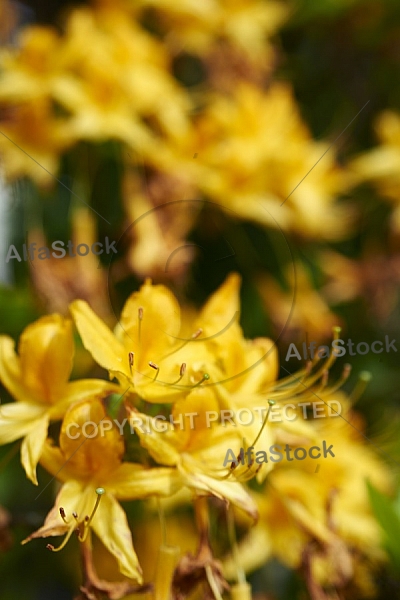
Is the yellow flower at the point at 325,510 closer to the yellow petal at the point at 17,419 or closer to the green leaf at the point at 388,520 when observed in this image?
the green leaf at the point at 388,520

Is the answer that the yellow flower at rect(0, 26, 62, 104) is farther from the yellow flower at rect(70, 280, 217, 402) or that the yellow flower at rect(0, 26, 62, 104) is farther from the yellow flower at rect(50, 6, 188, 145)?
the yellow flower at rect(70, 280, 217, 402)

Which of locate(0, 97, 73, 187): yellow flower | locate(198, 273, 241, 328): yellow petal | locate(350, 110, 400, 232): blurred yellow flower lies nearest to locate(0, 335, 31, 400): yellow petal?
locate(198, 273, 241, 328): yellow petal

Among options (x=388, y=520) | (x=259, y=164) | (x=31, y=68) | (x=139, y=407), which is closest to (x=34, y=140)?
(x=31, y=68)

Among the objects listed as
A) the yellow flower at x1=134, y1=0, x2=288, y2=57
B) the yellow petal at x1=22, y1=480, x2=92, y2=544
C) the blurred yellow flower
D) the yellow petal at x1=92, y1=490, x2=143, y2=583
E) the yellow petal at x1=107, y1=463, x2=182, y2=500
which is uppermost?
the yellow flower at x1=134, y1=0, x2=288, y2=57

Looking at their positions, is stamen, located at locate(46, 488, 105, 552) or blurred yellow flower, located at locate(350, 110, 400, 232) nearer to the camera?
stamen, located at locate(46, 488, 105, 552)

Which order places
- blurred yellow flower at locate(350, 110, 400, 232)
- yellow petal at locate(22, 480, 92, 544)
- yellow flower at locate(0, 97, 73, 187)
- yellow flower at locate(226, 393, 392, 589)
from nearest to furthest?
1. yellow petal at locate(22, 480, 92, 544)
2. yellow flower at locate(226, 393, 392, 589)
3. yellow flower at locate(0, 97, 73, 187)
4. blurred yellow flower at locate(350, 110, 400, 232)

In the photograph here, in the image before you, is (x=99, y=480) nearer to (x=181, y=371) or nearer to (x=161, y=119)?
(x=181, y=371)
